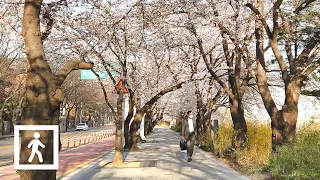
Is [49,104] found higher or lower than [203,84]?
lower

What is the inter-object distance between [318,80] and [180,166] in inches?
383

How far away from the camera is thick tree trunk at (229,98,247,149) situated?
15.7 metres

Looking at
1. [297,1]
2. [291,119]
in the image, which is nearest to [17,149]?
[291,119]

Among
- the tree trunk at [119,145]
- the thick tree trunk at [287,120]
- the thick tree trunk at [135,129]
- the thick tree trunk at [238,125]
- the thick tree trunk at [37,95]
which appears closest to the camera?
the thick tree trunk at [37,95]

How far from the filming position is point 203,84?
103 ft

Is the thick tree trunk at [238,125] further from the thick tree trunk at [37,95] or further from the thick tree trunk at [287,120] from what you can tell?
the thick tree trunk at [37,95]

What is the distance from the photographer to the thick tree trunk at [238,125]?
51.4ft

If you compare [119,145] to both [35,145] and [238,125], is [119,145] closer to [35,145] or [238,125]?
[238,125]

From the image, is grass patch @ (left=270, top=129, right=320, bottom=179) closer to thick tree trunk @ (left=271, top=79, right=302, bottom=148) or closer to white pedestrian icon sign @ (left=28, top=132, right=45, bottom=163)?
thick tree trunk @ (left=271, top=79, right=302, bottom=148)

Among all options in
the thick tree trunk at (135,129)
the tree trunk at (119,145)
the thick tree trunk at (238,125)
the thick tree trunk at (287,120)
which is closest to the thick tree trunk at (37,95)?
the thick tree trunk at (287,120)

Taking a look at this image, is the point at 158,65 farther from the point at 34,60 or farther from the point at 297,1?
the point at 34,60

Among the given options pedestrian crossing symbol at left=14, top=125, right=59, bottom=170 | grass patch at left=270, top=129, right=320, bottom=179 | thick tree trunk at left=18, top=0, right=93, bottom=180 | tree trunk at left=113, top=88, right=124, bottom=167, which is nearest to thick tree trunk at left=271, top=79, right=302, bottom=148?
grass patch at left=270, top=129, right=320, bottom=179

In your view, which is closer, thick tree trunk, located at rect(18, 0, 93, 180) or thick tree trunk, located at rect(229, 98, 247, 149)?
thick tree trunk, located at rect(18, 0, 93, 180)

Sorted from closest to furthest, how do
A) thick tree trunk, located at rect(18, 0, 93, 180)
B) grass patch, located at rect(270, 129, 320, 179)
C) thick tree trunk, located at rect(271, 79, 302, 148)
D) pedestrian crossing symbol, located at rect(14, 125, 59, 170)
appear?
pedestrian crossing symbol, located at rect(14, 125, 59, 170), thick tree trunk, located at rect(18, 0, 93, 180), grass patch, located at rect(270, 129, 320, 179), thick tree trunk, located at rect(271, 79, 302, 148)
